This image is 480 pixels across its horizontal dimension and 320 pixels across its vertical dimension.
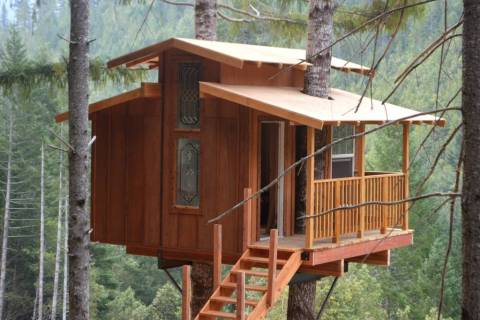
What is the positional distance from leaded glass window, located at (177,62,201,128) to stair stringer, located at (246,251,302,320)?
2335mm

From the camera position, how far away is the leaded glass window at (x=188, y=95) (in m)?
11.7

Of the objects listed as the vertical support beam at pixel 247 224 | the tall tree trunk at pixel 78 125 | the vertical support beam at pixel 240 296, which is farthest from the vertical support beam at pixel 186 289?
the tall tree trunk at pixel 78 125

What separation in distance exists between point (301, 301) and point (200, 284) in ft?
5.03

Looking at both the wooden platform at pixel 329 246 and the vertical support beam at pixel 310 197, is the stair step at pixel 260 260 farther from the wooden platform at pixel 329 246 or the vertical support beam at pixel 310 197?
the vertical support beam at pixel 310 197

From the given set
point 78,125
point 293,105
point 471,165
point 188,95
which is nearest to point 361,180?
point 293,105

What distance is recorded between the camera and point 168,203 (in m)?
11.9

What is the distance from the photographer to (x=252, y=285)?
10.6 m

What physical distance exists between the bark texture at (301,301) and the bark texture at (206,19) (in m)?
4.39

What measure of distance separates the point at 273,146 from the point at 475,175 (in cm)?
925

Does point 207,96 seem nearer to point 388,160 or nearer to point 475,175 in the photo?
point 475,175

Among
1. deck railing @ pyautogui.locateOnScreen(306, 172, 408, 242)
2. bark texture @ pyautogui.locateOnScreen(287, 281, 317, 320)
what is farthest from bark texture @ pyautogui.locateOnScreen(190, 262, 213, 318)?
deck railing @ pyautogui.locateOnScreen(306, 172, 408, 242)

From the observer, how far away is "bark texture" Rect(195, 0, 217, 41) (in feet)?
48.8

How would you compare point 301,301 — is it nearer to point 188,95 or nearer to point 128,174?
point 128,174

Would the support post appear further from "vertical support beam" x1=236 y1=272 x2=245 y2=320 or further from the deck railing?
"vertical support beam" x1=236 y1=272 x2=245 y2=320
